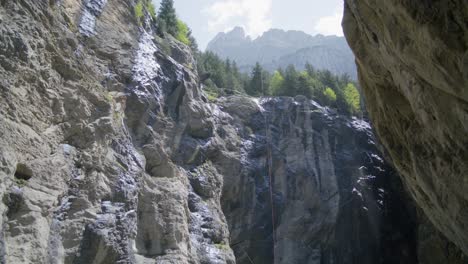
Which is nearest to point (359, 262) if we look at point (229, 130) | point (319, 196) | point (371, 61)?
point (319, 196)

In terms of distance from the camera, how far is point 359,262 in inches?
1277

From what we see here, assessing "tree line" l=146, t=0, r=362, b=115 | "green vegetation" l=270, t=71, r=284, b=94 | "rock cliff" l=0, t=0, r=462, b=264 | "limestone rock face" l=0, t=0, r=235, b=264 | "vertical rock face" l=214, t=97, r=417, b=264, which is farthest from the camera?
"green vegetation" l=270, t=71, r=284, b=94

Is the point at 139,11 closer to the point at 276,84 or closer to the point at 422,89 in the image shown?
the point at 422,89

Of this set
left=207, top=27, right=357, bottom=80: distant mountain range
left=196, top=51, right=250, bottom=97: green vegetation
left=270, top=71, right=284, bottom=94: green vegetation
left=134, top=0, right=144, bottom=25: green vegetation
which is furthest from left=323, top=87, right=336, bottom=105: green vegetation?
left=207, top=27, right=357, bottom=80: distant mountain range

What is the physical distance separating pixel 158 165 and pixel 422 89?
12934 mm

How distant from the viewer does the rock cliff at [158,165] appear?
14.3 meters

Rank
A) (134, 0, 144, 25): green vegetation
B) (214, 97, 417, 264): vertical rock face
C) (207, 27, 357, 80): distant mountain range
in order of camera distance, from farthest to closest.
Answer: (207, 27, 357, 80): distant mountain range < (214, 97, 417, 264): vertical rock face < (134, 0, 144, 25): green vegetation

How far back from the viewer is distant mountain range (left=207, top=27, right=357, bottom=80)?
114 metres

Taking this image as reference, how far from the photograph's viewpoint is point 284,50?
136 meters

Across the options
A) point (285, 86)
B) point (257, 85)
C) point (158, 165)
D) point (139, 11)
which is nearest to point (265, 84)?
point (257, 85)

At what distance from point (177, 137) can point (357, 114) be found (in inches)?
830

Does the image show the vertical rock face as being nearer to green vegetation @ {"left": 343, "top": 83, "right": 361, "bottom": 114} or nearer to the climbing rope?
the climbing rope

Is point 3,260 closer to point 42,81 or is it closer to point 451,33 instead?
point 42,81

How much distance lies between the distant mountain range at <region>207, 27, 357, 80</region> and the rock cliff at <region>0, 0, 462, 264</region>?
247 feet
